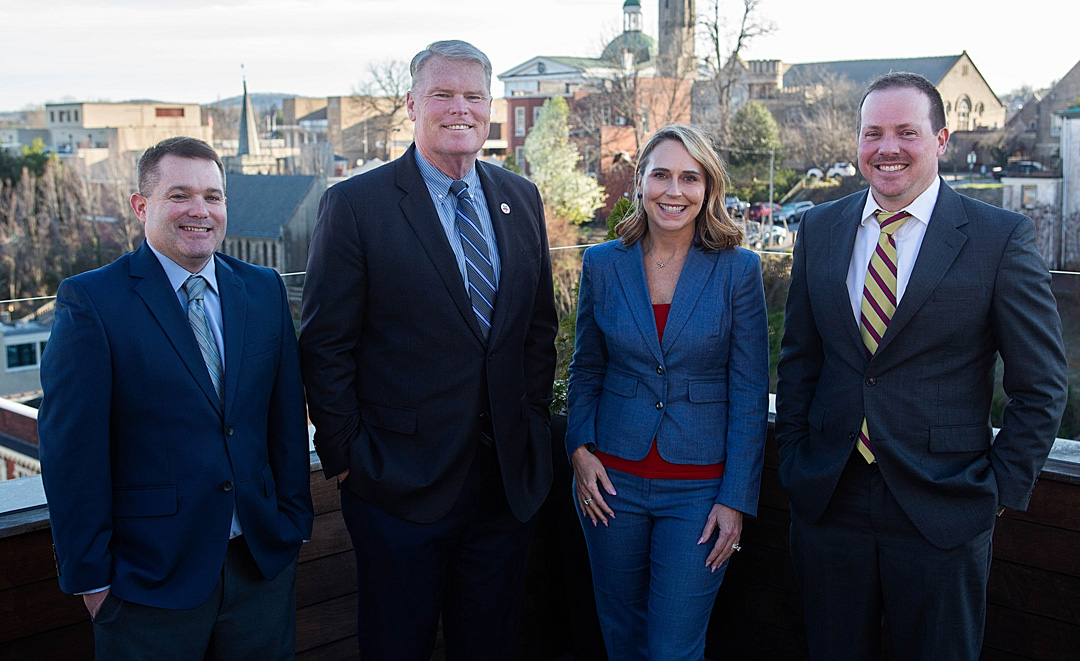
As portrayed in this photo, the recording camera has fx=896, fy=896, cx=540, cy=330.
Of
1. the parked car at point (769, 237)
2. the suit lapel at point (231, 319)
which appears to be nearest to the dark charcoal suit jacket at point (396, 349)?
the suit lapel at point (231, 319)

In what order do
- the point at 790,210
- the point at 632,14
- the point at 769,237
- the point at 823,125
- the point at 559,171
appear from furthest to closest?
the point at 632,14 < the point at 823,125 < the point at 559,171 < the point at 790,210 < the point at 769,237

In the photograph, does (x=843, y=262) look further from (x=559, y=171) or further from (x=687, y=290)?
(x=559, y=171)

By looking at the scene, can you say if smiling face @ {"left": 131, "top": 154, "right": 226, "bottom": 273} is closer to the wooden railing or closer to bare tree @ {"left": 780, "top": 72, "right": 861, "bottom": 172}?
the wooden railing

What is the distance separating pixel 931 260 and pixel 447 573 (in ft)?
4.59

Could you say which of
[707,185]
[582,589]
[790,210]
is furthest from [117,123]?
[707,185]

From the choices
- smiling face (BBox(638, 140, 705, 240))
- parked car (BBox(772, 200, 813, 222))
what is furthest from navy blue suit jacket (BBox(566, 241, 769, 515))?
parked car (BBox(772, 200, 813, 222))

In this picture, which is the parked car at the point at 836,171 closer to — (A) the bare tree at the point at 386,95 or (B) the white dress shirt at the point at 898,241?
(A) the bare tree at the point at 386,95

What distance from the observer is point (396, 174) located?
218cm

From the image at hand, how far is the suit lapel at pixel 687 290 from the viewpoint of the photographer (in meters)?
2.24

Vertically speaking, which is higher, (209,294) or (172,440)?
(209,294)

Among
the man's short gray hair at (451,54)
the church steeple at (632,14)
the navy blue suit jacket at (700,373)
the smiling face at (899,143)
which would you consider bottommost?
the navy blue suit jacket at (700,373)

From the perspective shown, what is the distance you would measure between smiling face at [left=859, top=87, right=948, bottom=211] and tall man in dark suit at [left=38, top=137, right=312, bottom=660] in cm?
139

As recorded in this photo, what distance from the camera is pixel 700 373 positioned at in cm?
224

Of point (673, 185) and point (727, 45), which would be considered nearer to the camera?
point (673, 185)
